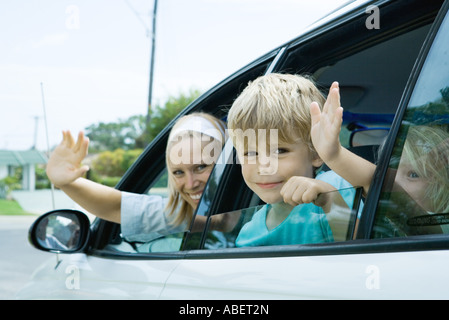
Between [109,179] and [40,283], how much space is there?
2671 cm

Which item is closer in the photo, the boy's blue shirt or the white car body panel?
the white car body panel

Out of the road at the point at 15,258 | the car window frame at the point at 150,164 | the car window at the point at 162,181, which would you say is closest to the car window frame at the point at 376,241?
the car window at the point at 162,181

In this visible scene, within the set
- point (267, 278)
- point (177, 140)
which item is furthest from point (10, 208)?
point (267, 278)

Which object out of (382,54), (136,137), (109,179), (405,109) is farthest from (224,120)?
(136,137)

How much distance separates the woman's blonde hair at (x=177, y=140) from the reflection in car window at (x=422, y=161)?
113 cm

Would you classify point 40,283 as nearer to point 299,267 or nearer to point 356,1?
point 299,267

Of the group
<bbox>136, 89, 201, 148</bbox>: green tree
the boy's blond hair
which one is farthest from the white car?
<bbox>136, 89, 201, 148</bbox>: green tree

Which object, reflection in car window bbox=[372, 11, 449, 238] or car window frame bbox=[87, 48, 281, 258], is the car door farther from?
car window frame bbox=[87, 48, 281, 258]

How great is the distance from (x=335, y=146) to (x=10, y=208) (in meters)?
24.6

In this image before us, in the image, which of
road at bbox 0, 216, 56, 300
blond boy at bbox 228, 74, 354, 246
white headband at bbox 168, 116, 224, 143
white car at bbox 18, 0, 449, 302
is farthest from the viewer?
road at bbox 0, 216, 56, 300

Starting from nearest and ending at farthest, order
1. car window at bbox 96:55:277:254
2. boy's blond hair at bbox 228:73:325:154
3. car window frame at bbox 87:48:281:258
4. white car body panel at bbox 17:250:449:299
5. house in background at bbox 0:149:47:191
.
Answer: white car body panel at bbox 17:250:449:299 → boy's blond hair at bbox 228:73:325:154 → car window at bbox 96:55:277:254 → car window frame at bbox 87:48:281:258 → house in background at bbox 0:149:47:191

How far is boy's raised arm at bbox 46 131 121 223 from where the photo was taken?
2.25 m

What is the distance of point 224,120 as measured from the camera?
8.09 ft

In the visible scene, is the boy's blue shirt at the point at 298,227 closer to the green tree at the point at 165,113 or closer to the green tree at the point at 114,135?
the green tree at the point at 165,113
